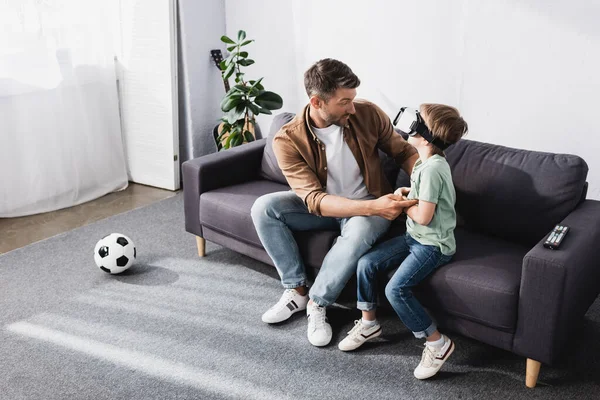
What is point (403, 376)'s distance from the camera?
2.33 metres

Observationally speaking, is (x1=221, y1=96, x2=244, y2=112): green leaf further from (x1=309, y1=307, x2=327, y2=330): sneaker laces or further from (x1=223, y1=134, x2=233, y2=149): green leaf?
(x1=309, y1=307, x2=327, y2=330): sneaker laces

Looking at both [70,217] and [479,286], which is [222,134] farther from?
[479,286]

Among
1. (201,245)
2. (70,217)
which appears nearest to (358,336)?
(201,245)

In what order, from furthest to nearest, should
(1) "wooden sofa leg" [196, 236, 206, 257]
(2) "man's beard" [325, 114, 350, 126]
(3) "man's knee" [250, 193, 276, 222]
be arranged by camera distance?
1. (1) "wooden sofa leg" [196, 236, 206, 257]
2. (3) "man's knee" [250, 193, 276, 222]
3. (2) "man's beard" [325, 114, 350, 126]

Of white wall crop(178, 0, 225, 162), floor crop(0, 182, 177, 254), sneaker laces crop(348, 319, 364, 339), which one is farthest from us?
white wall crop(178, 0, 225, 162)

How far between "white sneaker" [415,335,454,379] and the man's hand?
1.65 ft

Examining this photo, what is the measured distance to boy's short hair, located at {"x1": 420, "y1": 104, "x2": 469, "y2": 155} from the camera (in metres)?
2.30

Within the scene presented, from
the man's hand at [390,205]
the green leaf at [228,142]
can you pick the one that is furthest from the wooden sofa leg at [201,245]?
the man's hand at [390,205]

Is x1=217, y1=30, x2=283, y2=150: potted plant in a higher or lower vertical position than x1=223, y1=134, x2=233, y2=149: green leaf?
higher

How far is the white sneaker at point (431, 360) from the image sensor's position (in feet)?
7.56

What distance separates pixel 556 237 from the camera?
2.19 meters

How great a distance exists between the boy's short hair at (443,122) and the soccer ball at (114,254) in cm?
159

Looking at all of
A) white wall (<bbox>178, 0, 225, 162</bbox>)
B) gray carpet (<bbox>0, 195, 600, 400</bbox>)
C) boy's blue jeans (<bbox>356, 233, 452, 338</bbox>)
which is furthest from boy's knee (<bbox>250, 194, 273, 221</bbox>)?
white wall (<bbox>178, 0, 225, 162</bbox>)

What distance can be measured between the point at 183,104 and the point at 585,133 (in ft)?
8.17
